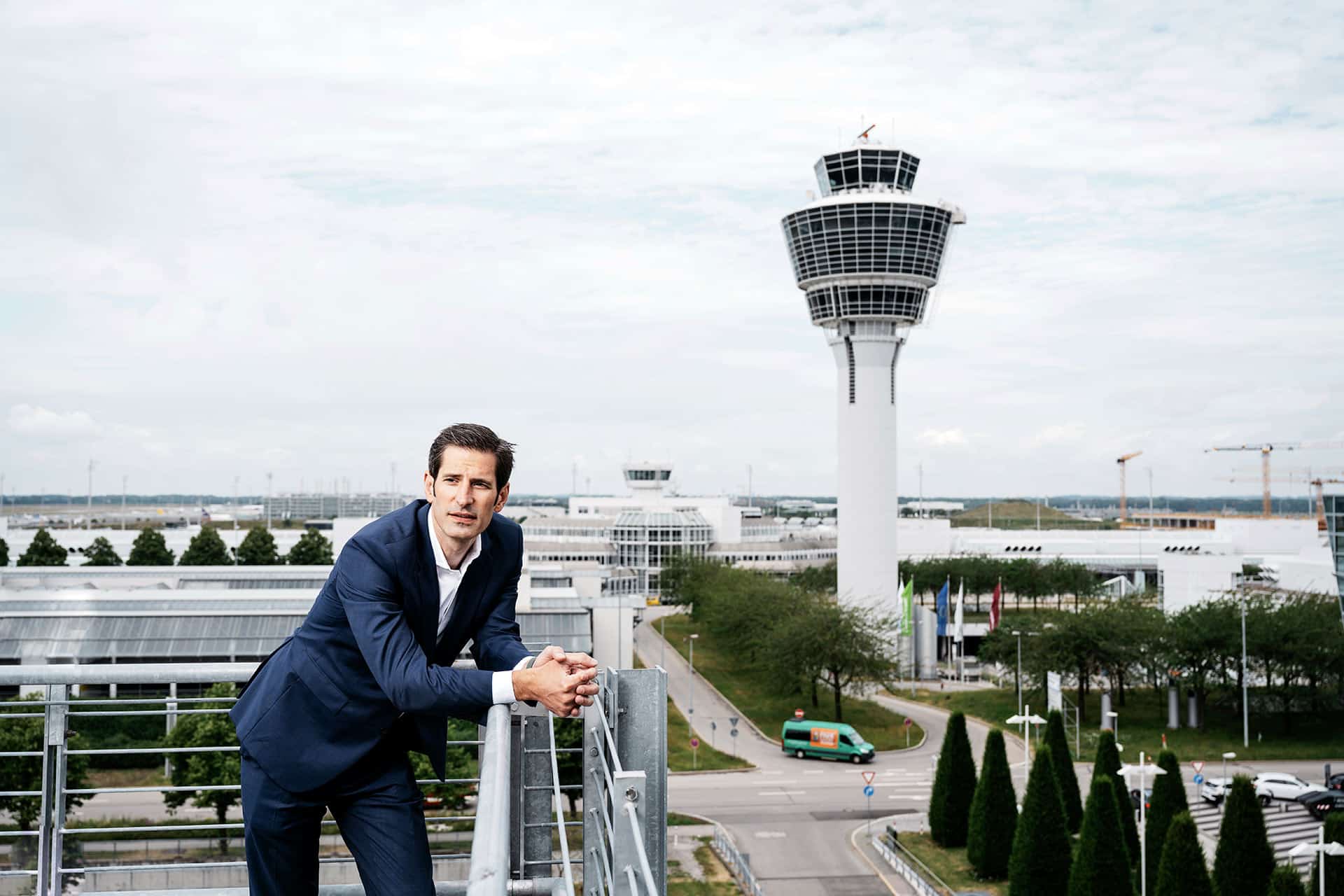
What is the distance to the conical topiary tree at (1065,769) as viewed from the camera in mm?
29047

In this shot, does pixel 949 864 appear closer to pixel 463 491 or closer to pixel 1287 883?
pixel 1287 883

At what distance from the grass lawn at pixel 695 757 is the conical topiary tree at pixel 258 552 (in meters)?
41.1

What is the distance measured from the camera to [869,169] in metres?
59.8

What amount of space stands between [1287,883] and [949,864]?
11.5m

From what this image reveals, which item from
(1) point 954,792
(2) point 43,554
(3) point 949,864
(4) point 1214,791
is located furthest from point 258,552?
(4) point 1214,791

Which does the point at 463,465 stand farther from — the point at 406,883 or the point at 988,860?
the point at 988,860

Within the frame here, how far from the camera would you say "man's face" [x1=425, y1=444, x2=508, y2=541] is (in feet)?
13.8

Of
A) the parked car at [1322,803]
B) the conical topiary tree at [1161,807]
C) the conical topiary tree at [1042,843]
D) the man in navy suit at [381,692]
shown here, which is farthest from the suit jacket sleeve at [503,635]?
the parked car at [1322,803]

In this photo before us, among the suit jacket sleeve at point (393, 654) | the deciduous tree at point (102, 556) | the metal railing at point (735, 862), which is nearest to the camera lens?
the suit jacket sleeve at point (393, 654)

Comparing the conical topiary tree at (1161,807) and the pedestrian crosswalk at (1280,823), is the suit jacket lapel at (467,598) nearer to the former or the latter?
the conical topiary tree at (1161,807)

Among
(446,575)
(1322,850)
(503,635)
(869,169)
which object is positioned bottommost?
(1322,850)

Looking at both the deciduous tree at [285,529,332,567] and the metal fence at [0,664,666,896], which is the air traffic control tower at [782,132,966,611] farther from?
the metal fence at [0,664,666,896]

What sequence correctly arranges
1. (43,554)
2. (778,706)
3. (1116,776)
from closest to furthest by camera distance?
(1116,776), (778,706), (43,554)

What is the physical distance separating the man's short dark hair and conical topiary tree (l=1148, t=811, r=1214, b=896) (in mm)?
21013
